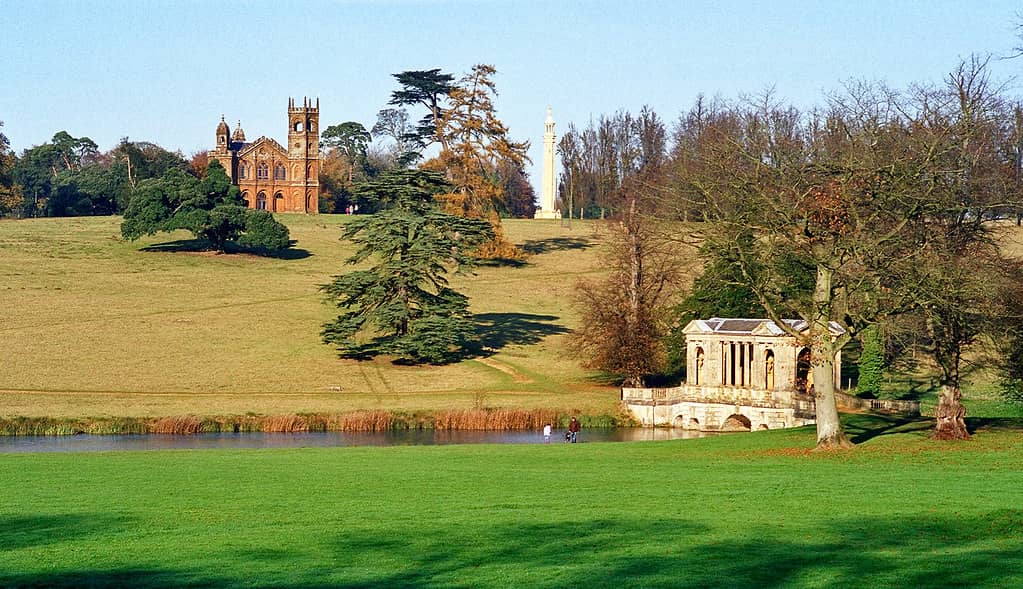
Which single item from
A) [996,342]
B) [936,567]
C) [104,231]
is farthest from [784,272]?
[104,231]

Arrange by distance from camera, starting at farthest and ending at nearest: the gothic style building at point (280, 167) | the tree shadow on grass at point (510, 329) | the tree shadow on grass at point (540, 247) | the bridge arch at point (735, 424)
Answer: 1. the gothic style building at point (280, 167)
2. the tree shadow on grass at point (540, 247)
3. the tree shadow on grass at point (510, 329)
4. the bridge arch at point (735, 424)

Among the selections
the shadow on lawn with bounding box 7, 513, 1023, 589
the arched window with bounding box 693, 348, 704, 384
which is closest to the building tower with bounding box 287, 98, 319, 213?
the arched window with bounding box 693, 348, 704, 384

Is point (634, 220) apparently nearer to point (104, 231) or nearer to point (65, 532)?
point (65, 532)

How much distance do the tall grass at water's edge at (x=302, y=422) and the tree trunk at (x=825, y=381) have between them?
21.1 meters

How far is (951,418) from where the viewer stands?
3566cm

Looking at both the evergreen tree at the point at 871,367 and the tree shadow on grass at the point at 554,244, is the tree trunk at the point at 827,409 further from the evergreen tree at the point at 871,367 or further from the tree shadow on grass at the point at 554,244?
the tree shadow on grass at the point at 554,244

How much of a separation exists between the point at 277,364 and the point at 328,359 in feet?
11.2

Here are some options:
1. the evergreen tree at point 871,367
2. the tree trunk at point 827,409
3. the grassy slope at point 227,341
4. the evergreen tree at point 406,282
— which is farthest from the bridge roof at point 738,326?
the tree trunk at point 827,409

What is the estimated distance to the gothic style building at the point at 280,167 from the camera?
468 feet

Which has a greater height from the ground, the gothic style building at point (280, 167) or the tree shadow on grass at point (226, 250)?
the gothic style building at point (280, 167)

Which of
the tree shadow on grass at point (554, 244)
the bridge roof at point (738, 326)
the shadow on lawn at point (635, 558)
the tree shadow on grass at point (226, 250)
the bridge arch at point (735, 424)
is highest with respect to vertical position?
the tree shadow on grass at point (554, 244)

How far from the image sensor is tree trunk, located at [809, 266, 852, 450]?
33.5m

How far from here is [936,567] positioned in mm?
15117

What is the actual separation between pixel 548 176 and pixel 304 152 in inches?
1206
